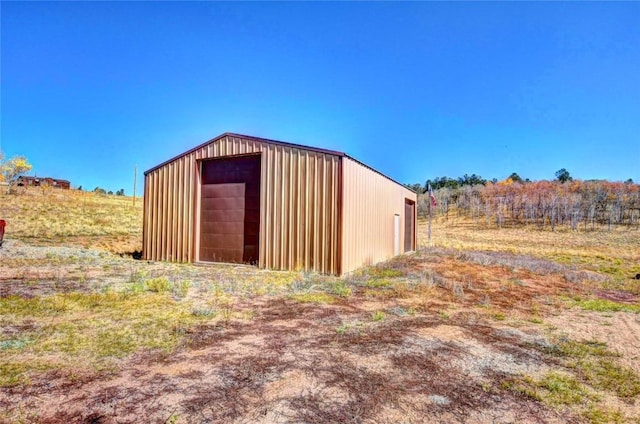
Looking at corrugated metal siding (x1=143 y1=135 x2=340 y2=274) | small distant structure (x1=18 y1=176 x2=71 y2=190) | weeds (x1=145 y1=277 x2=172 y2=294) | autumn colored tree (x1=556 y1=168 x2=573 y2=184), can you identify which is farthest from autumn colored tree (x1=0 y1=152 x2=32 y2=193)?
autumn colored tree (x1=556 y1=168 x2=573 y2=184)

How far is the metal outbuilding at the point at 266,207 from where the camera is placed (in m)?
10.3

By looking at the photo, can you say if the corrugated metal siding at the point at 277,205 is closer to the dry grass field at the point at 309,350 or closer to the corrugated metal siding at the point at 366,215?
the corrugated metal siding at the point at 366,215

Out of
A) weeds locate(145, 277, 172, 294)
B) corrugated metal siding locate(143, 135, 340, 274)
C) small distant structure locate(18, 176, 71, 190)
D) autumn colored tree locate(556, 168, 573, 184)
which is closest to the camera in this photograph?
weeds locate(145, 277, 172, 294)

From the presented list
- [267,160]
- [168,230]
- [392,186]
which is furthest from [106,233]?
[392,186]

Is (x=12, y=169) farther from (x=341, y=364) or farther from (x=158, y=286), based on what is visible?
(x=341, y=364)

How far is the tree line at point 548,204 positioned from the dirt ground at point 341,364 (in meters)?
43.2

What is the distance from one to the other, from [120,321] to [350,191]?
690 centimetres

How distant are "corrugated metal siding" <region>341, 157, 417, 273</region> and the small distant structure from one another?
4218cm

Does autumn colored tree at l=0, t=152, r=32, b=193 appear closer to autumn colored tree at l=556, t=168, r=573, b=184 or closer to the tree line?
the tree line

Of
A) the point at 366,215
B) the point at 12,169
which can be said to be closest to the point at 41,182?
the point at 12,169

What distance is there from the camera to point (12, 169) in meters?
37.7

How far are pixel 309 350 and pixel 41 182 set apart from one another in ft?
183

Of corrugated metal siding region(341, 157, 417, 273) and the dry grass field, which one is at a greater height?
corrugated metal siding region(341, 157, 417, 273)

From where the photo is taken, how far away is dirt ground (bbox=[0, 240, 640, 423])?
9.52 ft
